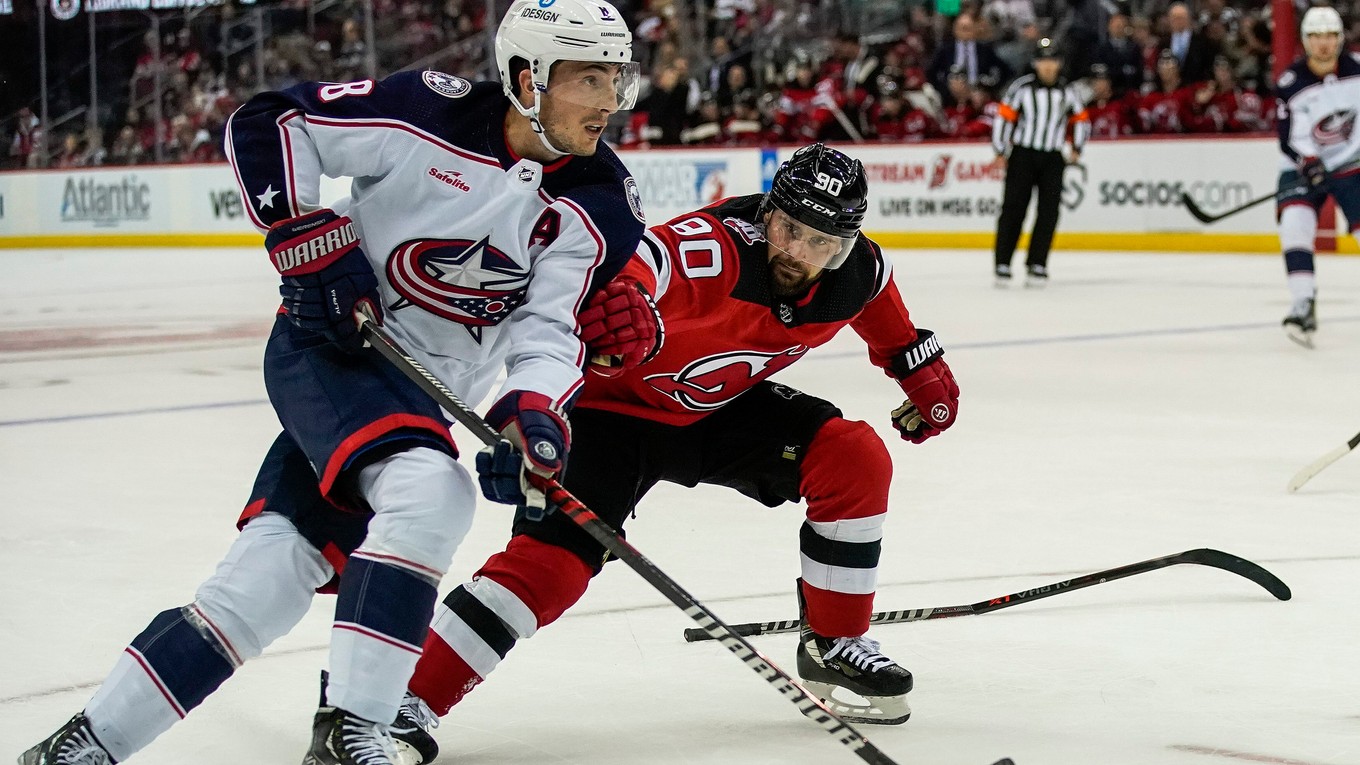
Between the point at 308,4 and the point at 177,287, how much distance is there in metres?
5.23

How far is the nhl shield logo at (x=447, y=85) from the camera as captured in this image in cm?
234

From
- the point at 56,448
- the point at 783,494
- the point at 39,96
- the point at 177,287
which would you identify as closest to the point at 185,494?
the point at 56,448

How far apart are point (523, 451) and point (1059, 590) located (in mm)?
1264

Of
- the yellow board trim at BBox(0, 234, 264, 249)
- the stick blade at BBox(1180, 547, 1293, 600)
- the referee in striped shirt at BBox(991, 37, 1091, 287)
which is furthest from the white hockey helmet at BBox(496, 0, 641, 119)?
the yellow board trim at BBox(0, 234, 264, 249)

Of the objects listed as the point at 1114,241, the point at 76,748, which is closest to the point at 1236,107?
the point at 1114,241

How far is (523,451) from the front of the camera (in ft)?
6.81

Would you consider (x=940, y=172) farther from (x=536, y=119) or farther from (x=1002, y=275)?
(x=536, y=119)

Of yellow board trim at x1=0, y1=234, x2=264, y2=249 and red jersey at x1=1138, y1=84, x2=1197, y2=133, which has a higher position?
red jersey at x1=1138, y1=84, x2=1197, y2=133

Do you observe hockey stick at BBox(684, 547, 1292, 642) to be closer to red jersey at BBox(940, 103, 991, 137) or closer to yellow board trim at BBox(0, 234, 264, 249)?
red jersey at BBox(940, 103, 991, 137)

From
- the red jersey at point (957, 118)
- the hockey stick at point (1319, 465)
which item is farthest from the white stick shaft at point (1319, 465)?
the red jersey at point (957, 118)

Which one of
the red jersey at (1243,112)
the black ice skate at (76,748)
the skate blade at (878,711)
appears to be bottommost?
the red jersey at (1243,112)

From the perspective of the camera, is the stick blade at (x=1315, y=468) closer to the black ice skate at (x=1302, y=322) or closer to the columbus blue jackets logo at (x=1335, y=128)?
the black ice skate at (x=1302, y=322)

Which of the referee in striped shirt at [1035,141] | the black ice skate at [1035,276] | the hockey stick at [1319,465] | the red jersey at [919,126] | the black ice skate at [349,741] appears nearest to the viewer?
the black ice skate at [349,741]

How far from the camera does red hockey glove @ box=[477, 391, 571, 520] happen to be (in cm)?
206
